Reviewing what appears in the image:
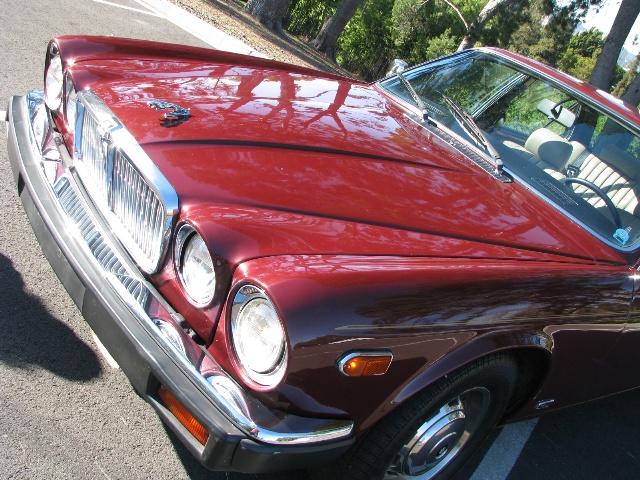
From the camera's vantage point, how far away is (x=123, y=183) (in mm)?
2357

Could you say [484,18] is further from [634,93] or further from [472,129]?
[472,129]

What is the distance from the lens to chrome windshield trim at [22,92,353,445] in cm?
186

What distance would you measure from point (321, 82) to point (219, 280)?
74.4 inches

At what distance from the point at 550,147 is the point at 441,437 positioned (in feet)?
5.36

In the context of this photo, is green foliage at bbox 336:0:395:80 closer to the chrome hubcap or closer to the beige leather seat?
the beige leather seat

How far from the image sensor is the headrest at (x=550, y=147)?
3.14m

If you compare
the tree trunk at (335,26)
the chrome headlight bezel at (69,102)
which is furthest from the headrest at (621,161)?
the tree trunk at (335,26)

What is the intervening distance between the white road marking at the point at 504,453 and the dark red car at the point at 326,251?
339 mm

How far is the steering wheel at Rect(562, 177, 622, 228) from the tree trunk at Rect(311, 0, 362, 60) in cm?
1166

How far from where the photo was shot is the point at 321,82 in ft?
11.6

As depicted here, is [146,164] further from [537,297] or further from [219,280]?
[537,297]

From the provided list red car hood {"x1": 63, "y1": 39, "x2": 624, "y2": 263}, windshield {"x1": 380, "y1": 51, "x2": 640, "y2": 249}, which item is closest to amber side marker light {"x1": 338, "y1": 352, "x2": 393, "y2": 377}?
red car hood {"x1": 63, "y1": 39, "x2": 624, "y2": 263}

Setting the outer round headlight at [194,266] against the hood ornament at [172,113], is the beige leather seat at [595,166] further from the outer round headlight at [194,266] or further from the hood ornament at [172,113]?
the outer round headlight at [194,266]

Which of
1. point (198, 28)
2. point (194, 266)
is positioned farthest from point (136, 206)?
point (198, 28)
